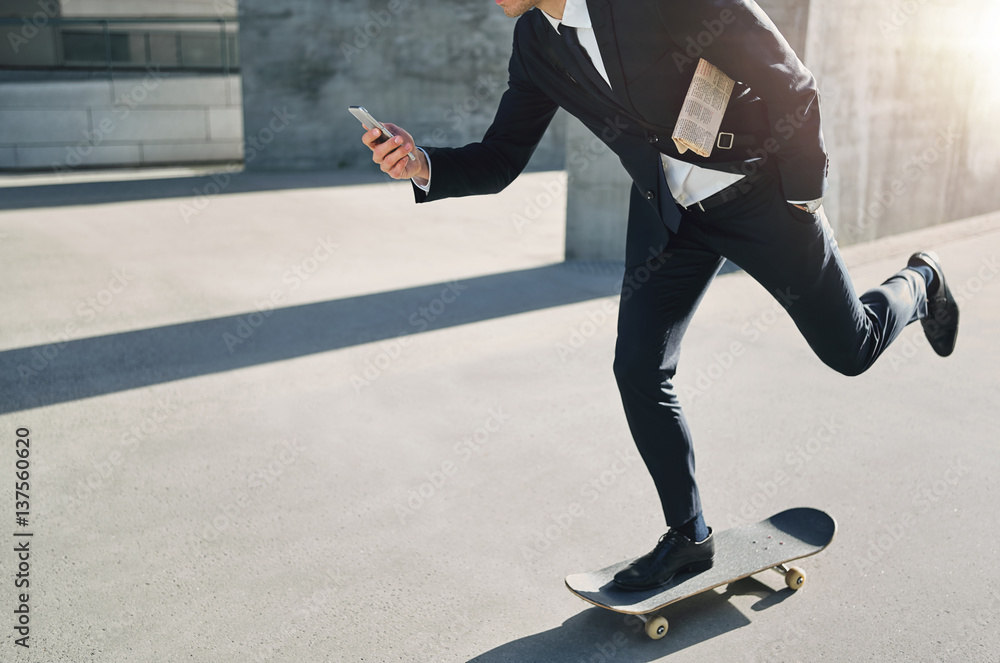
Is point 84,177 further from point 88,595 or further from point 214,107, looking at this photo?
point 88,595

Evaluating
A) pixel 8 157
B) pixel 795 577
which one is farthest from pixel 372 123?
pixel 8 157

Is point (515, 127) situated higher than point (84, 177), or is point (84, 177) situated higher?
point (515, 127)

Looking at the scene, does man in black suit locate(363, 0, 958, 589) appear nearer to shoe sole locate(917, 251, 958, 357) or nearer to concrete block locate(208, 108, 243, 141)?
shoe sole locate(917, 251, 958, 357)

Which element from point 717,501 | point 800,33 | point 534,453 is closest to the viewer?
point 717,501

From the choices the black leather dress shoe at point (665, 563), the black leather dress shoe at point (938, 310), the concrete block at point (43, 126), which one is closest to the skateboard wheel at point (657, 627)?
the black leather dress shoe at point (665, 563)

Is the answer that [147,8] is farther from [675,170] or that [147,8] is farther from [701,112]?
[701,112]

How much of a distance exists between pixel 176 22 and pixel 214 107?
169 centimetres

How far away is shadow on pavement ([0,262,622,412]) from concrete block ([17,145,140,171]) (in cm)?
950

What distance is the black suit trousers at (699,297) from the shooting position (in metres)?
2.54

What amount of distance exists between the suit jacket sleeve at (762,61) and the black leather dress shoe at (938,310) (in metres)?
1.39

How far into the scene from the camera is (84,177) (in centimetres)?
1305

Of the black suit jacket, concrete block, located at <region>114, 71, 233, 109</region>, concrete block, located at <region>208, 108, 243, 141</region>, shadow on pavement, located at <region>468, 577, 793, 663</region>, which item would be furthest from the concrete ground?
concrete block, located at <region>208, 108, 243, 141</region>

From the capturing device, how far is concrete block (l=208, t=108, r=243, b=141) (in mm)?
14797

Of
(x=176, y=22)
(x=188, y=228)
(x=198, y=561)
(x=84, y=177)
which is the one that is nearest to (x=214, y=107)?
(x=176, y=22)
